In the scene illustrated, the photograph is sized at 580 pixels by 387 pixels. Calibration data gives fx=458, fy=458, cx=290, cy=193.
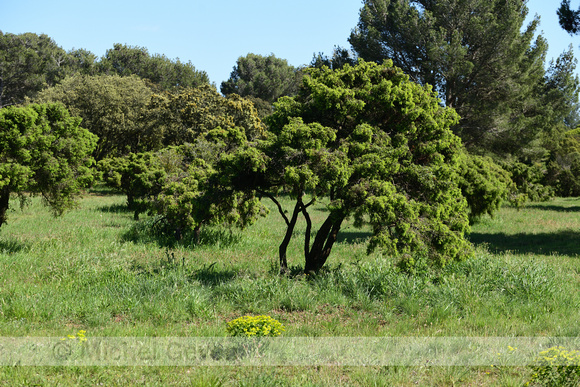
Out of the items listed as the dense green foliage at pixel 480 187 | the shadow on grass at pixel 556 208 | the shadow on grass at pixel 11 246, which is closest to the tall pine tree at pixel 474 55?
the shadow on grass at pixel 556 208

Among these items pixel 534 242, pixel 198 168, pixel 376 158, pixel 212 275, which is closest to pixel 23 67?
pixel 198 168

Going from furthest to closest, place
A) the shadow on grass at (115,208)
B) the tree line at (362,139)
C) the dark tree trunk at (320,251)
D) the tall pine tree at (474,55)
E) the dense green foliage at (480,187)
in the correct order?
1. the tall pine tree at (474,55)
2. the shadow on grass at (115,208)
3. the dense green foliage at (480,187)
4. the dark tree trunk at (320,251)
5. the tree line at (362,139)

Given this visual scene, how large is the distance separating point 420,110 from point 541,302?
448 centimetres

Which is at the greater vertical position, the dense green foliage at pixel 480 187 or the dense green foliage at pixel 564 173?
the dense green foliage at pixel 564 173

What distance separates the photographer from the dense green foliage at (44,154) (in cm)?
1243

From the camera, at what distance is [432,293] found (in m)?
9.06

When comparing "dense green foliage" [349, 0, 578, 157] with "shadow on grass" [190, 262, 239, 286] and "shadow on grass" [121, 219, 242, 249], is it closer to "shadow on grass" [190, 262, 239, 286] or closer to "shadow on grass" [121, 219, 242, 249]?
"shadow on grass" [121, 219, 242, 249]

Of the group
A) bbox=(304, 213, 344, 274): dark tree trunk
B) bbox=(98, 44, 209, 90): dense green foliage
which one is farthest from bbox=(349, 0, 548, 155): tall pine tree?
bbox=(98, 44, 209, 90): dense green foliage

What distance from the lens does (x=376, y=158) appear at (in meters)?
9.01

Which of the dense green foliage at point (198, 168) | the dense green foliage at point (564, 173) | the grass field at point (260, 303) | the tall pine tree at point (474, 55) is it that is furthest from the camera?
the dense green foliage at point (564, 173)

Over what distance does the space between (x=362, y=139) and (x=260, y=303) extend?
387 centimetres

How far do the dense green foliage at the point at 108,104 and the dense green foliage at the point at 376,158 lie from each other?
109ft

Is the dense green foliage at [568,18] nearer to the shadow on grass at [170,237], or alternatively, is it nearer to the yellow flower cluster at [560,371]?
the shadow on grass at [170,237]

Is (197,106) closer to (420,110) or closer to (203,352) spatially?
(420,110)
